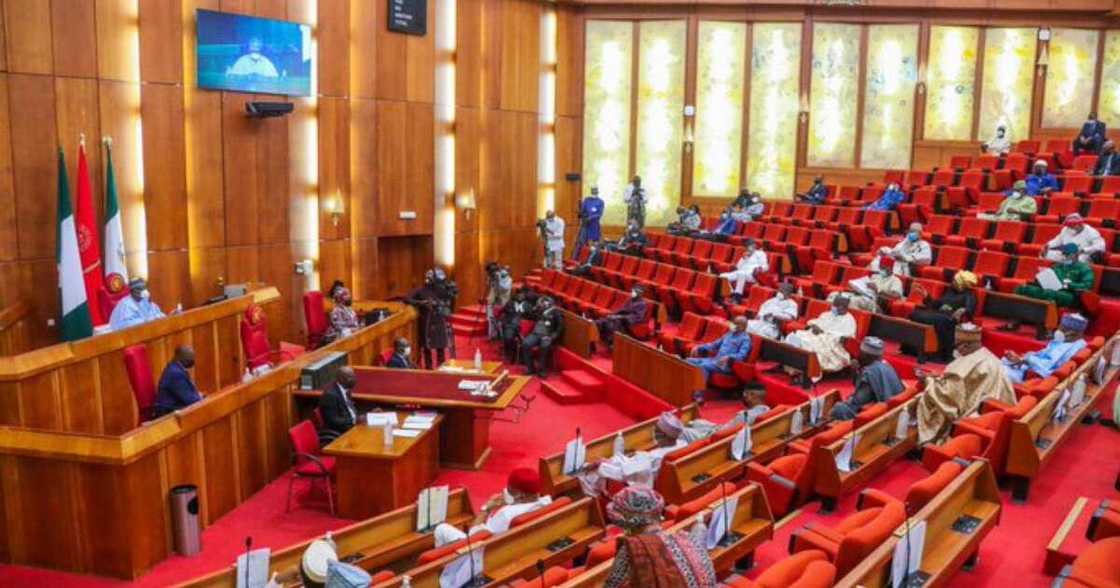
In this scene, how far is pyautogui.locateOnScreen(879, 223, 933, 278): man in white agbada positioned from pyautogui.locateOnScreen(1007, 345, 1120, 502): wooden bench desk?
4.08 meters

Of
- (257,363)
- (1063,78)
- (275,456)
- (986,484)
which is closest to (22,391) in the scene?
(275,456)

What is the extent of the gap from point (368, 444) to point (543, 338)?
435 cm

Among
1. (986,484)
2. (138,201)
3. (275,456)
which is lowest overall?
(275,456)

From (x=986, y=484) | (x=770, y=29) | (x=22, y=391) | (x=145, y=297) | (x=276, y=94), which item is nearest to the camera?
(x=986, y=484)

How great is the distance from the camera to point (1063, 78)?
15344mm

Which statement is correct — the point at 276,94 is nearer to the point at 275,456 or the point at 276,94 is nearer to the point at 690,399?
the point at 275,456

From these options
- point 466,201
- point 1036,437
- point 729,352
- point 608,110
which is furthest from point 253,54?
point 1036,437

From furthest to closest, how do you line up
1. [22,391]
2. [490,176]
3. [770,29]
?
[770,29]
[490,176]
[22,391]

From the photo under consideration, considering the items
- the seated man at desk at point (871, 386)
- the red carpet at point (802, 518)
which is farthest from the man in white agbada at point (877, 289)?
the seated man at desk at point (871, 386)

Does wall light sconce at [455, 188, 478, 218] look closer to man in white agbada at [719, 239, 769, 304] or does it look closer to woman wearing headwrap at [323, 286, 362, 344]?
woman wearing headwrap at [323, 286, 362, 344]

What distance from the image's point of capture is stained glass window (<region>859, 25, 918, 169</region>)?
15664mm

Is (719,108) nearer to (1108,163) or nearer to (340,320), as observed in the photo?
(1108,163)

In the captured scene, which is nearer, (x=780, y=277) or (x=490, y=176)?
(x=780, y=277)

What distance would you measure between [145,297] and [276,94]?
13.1 ft
